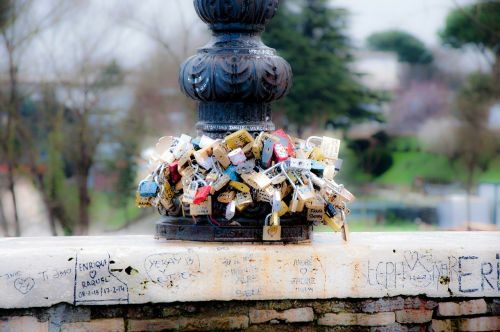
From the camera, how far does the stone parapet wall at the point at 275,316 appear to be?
565 centimetres

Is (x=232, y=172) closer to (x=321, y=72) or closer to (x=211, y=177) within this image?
(x=211, y=177)

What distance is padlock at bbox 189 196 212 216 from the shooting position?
5922 millimetres

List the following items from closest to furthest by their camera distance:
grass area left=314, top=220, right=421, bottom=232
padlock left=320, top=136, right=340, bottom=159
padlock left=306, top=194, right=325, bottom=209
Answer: padlock left=306, top=194, right=325, bottom=209
padlock left=320, top=136, right=340, bottom=159
grass area left=314, top=220, right=421, bottom=232

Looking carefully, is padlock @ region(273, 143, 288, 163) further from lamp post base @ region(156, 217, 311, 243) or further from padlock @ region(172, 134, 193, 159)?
padlock @ region(172, 134, 193, 159)

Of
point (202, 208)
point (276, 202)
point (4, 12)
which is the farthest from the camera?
point (4, 12)

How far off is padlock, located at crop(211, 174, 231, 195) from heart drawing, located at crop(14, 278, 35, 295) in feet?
3.80

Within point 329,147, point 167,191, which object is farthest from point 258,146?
point 167,191

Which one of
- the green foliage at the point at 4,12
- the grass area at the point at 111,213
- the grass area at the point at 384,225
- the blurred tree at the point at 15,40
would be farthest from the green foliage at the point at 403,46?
the green foliage at the point at 4,12

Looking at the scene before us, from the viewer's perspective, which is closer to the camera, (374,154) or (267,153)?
(267,153)

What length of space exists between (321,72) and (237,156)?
510 inches

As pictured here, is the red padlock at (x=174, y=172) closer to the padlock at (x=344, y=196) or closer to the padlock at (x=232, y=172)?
the padlock at (x=232, y=172)

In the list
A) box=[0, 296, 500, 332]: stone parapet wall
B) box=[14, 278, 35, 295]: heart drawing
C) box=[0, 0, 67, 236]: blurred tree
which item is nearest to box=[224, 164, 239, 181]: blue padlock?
box=[0, 296, 500, 332]: stone parapet wall

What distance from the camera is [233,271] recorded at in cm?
572

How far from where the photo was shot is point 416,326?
19.6 feet
